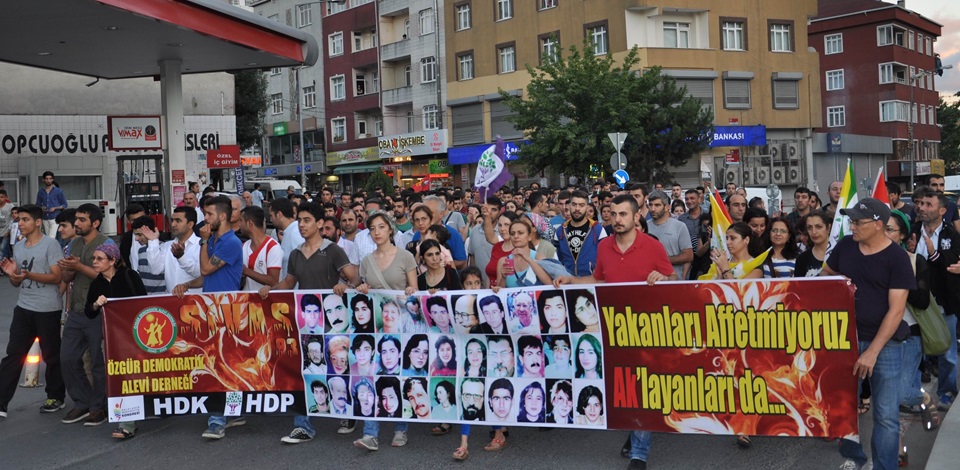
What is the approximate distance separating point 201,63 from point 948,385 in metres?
15.9

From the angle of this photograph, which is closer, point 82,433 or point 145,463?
point 145,463

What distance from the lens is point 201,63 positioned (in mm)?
20016

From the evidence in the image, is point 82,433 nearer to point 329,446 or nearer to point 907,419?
point 329,446

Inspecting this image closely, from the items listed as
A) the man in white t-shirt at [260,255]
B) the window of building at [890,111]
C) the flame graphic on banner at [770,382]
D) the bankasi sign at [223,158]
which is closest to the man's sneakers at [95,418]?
the man in white t-shirt at [260,255]

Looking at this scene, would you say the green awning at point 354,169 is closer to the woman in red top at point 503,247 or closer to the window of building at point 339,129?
the window of building at point 339,129

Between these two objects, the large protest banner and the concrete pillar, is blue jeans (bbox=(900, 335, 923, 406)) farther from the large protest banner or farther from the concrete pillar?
the concrete pillar

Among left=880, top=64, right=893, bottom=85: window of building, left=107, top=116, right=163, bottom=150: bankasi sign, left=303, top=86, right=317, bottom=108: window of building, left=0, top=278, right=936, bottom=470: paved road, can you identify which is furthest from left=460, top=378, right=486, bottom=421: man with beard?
left=880, top=64, right=893, bottom=85: window of building

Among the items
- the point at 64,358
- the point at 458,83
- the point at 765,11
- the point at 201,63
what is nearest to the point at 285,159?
the point at 458,83

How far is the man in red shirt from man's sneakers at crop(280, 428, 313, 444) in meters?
2.38

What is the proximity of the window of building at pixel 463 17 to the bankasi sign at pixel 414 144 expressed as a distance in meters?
5.41

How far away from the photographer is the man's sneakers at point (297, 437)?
7609mm

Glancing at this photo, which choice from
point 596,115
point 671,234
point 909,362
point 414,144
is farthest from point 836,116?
point 909,362

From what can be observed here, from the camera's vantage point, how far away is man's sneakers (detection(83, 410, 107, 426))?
845 cm

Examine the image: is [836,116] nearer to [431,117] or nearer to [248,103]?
[431,117]
